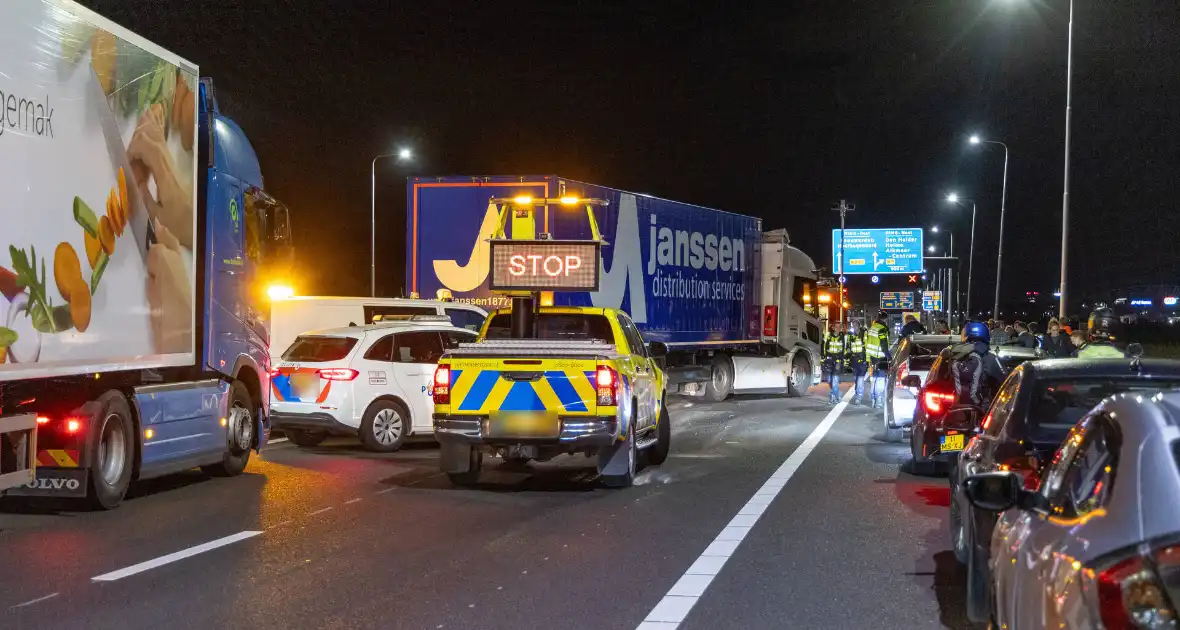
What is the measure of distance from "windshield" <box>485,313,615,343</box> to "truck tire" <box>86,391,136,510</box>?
4520 mm

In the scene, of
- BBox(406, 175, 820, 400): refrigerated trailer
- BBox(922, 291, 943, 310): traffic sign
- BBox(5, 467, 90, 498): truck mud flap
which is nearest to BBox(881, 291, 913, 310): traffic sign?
BBox(922, 291, 943, 310): traffic sign

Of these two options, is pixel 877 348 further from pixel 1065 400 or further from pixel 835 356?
pixel 1065 400

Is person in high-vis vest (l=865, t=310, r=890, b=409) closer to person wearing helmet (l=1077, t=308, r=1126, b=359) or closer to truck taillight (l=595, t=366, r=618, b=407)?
person wearing helmet (l=1077, t=308, r=1126, b=359)

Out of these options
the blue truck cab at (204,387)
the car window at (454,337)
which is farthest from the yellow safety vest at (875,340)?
the blue truck cab at (204,387)

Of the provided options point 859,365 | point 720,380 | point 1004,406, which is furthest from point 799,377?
point 1004,406

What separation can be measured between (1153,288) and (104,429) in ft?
361

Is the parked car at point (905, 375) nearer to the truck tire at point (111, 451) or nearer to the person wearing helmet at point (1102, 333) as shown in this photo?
the person wearing helmet at point (1102, 333)

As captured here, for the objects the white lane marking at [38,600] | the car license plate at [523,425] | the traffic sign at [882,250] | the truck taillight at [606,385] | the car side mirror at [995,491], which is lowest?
the white lane marking at [38,600]

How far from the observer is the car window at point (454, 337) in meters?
16.4

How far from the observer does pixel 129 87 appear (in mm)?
10359

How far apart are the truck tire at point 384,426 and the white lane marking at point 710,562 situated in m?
4.64

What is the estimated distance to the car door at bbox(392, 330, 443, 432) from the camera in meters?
15.5

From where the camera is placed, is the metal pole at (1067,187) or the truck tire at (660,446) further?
the metal pole at (1067,187)

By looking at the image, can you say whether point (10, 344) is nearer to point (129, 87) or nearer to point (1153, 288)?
point (129, 87)
